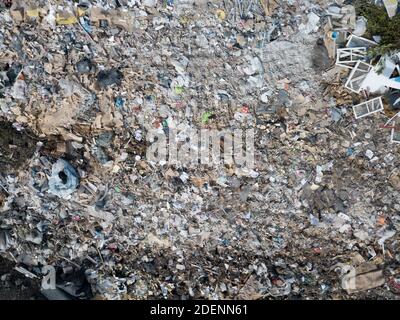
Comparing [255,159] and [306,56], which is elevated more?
[306,56]

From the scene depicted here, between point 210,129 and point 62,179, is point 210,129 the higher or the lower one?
the higher one

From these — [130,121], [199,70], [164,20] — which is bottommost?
[130,121]

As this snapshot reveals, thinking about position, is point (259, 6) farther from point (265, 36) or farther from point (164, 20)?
point (164, 20)

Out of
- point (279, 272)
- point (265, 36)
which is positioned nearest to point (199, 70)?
point (265, 36)

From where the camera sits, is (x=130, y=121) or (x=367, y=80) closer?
(x=367, y=80)

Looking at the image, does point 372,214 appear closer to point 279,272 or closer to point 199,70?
point 279,272
